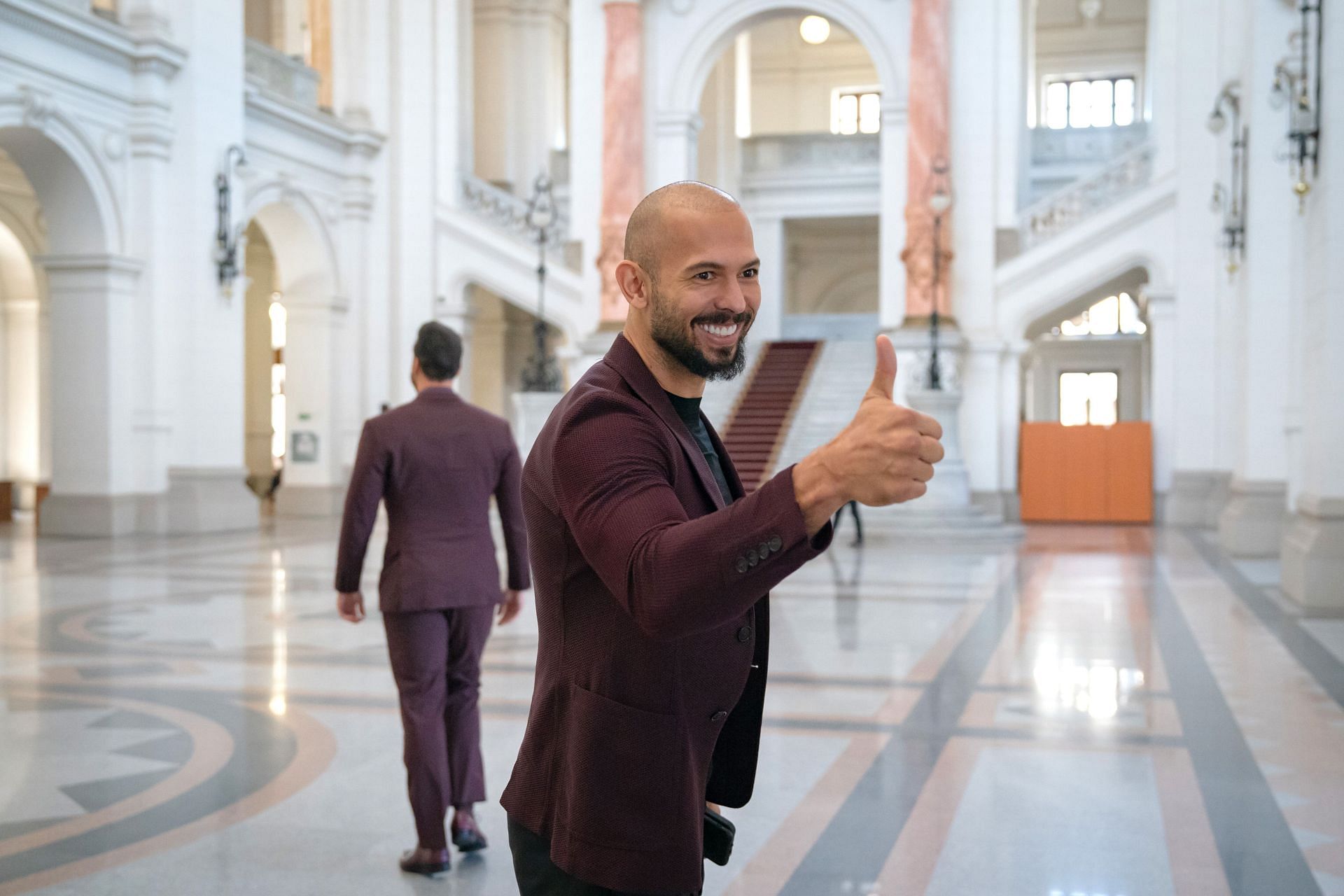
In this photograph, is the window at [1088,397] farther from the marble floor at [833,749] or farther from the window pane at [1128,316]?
the marble floor at [833,749]

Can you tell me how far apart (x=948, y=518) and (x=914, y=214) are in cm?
598

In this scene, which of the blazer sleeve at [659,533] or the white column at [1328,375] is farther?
the white column at [1328,375]

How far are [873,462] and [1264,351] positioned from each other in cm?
1395

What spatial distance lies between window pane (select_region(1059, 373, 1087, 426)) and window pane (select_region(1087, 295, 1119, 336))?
4.19 feet

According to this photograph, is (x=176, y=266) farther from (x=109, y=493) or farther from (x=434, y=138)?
(x=434, y=138)

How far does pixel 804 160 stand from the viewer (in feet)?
89.3

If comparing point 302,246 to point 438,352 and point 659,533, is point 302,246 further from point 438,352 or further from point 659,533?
point 659,533

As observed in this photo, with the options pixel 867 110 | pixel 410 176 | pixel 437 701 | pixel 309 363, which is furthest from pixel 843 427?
pixel 867 110

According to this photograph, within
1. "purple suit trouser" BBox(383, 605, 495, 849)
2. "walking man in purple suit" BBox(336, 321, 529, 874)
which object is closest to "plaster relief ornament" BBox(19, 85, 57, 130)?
"walking man in purple suit" BBox(336, 321, 529, 874)

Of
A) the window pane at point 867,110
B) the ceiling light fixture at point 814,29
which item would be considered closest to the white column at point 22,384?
the ceiling light fixture at point 814,29

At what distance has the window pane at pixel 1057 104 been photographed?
1212 inches

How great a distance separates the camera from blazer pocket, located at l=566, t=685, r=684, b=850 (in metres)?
1.84

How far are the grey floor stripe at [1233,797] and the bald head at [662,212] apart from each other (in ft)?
9.85

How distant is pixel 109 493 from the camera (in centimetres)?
1591
